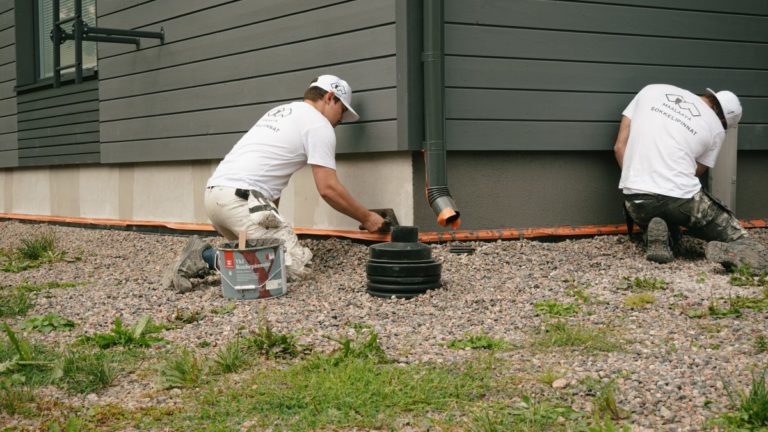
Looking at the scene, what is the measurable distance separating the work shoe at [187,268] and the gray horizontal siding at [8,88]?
6.75 meters

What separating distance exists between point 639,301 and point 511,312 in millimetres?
662

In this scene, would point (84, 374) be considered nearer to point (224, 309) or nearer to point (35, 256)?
point (224, 309)

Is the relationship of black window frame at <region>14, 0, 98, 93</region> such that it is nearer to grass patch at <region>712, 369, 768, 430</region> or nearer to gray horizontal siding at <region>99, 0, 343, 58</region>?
gray horizontal siding at <region>99, 0, 343, 58</region>

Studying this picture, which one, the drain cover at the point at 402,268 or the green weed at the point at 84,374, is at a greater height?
the drain cover at the point at 402,268

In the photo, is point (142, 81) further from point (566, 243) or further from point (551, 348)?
point (551, 348)

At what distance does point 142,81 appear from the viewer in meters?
8.33

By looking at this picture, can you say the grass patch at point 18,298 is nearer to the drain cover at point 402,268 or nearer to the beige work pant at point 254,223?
the beige work pant at point 254,223

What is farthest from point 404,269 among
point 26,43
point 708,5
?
point 26,43

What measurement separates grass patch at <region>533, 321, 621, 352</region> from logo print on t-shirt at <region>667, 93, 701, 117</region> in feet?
9.10

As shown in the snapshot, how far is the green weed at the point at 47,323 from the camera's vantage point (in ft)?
13.4

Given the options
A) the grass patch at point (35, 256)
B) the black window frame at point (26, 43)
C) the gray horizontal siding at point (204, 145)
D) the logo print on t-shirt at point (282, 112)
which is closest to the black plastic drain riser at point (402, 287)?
the gray horizontal siding at point (204, 145)

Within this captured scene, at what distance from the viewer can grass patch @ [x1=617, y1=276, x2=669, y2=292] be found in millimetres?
4625

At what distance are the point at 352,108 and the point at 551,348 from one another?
9.73 ft

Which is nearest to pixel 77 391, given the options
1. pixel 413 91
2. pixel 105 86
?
pixel 413 91
